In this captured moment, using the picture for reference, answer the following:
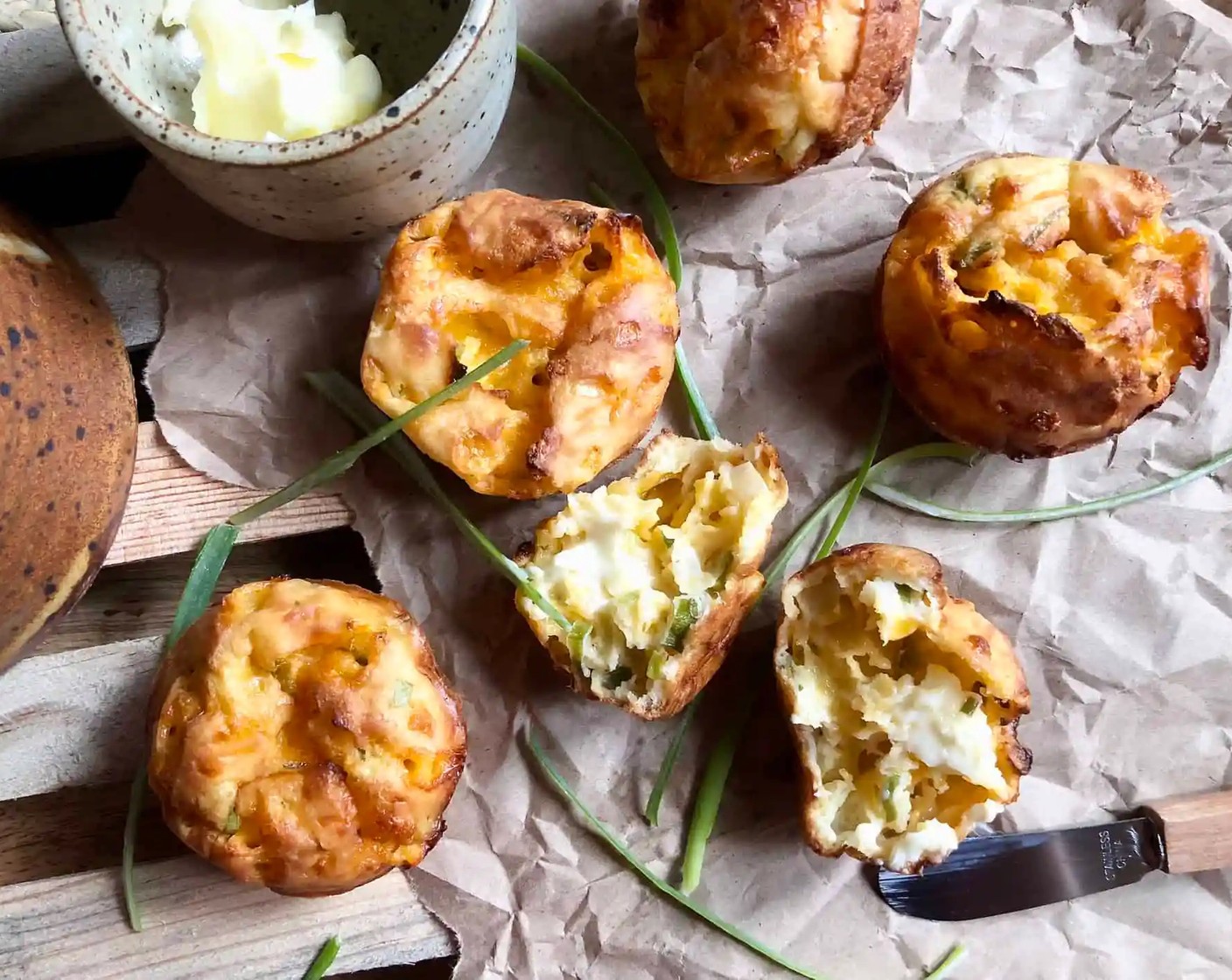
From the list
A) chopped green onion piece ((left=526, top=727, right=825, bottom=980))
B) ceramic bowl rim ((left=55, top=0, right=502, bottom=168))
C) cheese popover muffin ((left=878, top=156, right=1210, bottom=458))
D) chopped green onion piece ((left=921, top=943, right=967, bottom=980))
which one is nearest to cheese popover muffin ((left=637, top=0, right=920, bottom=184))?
cheese popover muffin ((left=878, top=156, right=1210, bottom=458))

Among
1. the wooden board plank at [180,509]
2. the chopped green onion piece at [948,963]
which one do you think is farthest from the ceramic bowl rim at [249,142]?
the chopped green onion piece at [948,963]

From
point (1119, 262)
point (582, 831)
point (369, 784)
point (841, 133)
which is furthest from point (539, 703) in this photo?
point (1119, 262)

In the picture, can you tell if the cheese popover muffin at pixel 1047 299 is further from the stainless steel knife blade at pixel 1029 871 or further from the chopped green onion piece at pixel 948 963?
the chopped green onion piece at pixel 948 963

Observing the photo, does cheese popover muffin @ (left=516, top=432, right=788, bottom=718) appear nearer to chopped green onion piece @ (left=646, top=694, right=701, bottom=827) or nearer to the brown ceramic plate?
chopped green onion piece @ (left=646, top=694, right=701, bottom=827)

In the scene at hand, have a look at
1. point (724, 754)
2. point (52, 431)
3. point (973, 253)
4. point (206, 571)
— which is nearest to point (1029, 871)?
point (724, 754)

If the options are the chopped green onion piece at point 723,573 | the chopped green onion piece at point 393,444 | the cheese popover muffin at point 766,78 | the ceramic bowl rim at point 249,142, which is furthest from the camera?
the chopped green onion piece at point 393,444

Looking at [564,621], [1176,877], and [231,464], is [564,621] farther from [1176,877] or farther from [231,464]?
[1176,877]
